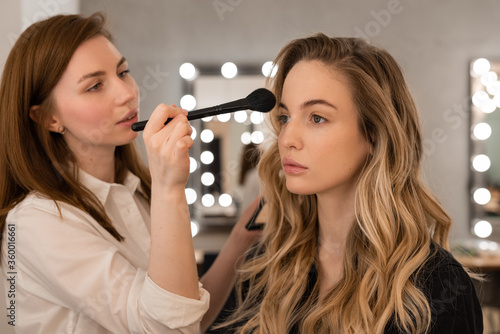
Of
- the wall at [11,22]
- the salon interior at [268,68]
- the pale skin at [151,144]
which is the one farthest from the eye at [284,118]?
the salon interior at [268,68]

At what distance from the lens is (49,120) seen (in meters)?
0.99

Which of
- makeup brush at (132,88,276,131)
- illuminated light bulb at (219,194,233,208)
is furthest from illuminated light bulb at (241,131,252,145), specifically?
makeup brush at (132,88,276,131)

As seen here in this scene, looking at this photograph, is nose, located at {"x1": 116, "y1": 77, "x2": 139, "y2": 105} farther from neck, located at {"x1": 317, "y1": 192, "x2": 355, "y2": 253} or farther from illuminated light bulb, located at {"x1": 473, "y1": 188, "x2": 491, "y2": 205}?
illuminated light bulb, located at {"x1": 473, "y1": 188, "x2": 491, "y2": 205}

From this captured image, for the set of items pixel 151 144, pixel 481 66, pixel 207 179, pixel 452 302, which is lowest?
pixel 207 179

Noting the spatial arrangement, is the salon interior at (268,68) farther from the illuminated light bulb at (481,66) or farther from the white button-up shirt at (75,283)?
the white button-up shirt at (75,283)

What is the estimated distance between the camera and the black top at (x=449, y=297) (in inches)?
31.4

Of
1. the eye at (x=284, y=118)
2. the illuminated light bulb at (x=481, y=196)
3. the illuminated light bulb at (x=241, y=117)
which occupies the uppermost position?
the eye at (x=284, y=118)

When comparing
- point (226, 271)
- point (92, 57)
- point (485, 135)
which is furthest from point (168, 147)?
point (485, 135)

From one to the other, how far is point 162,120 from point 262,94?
0.17 m

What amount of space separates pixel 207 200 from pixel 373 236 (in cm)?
195

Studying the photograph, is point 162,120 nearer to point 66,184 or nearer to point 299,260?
point 66,184

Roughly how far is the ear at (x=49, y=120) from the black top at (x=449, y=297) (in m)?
0.72

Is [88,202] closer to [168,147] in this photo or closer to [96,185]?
[96,185]

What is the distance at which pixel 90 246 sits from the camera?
33.4 inches
